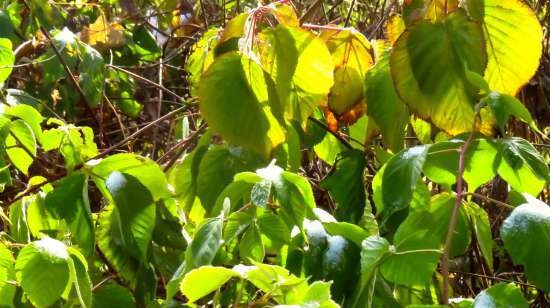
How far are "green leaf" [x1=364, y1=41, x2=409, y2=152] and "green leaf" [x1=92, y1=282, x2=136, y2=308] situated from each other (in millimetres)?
351

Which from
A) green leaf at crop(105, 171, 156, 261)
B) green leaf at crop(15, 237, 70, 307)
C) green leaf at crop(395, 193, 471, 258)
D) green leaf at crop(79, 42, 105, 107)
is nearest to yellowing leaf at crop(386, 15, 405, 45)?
green leaf at crop(395, 193, 471, 258)

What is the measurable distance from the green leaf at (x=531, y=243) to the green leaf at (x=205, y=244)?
250mm

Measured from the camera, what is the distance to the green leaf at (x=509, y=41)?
0.95 metres

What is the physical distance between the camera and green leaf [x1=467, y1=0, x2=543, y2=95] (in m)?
0.95

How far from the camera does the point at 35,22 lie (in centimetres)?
230

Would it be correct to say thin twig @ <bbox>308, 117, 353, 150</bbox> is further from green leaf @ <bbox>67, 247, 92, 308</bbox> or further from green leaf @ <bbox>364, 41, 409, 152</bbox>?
green leaf @ <bbox>67, 247, 92, 308</bbox>

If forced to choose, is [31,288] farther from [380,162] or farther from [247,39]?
[380,162]

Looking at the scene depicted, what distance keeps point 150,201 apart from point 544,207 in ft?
1.49

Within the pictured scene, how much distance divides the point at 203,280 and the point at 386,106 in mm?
362

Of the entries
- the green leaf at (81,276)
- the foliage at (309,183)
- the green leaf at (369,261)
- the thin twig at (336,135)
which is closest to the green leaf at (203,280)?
the foliage at (309,183)

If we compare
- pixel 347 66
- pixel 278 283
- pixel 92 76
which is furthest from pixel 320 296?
pixel 92 76

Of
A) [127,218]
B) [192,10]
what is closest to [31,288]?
[127,218]

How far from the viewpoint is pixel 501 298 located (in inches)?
28.7

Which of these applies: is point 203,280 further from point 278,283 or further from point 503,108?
point 503,108
